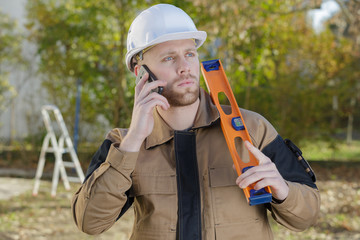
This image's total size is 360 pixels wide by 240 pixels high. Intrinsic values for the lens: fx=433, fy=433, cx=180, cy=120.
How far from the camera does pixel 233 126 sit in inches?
71.0

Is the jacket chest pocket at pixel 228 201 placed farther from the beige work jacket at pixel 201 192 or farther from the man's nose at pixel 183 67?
the man's nose at pixel 183 67

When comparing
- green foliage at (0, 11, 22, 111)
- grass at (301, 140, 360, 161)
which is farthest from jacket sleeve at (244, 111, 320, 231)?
green foliage at (0, 11, 22, 111)

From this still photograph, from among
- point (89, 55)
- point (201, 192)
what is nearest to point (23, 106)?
point (89, 55)

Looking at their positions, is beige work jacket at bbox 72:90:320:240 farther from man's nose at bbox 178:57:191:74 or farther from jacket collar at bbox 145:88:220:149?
man's nose at bbox 178:57:191:74

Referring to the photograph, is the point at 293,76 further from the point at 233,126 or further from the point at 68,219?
the point at 233,126

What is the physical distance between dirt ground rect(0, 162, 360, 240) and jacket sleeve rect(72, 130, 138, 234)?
3782 millimetres

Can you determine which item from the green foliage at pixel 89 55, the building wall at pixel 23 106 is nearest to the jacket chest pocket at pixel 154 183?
the green foliage at pixel 89 55

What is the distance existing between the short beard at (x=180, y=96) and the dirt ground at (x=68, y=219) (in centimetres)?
393

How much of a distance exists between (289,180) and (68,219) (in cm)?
516

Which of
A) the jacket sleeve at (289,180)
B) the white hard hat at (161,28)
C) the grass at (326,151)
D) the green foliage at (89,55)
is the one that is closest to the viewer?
the jacket sleeve at (289,180)

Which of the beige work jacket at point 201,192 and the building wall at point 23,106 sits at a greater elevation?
the beige work jacket at point 201,192

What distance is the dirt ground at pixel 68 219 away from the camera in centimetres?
565

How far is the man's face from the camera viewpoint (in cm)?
200

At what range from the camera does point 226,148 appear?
1.94 m
